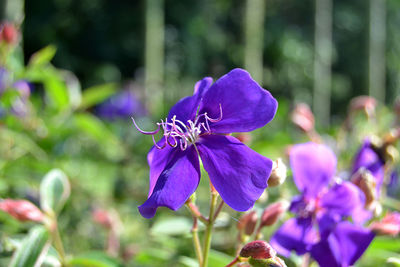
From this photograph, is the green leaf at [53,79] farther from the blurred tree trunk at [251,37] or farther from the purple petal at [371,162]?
the blurred tree trunk at [251,37]

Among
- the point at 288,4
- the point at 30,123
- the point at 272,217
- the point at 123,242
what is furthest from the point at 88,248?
the point at 288,4

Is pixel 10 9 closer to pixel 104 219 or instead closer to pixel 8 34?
pixel 8 34

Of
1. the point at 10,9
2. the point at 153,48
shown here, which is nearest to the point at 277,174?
the point at 10,9

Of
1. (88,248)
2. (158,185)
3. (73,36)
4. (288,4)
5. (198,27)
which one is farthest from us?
(288,4)

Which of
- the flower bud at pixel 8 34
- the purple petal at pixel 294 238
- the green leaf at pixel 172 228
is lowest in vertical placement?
the green leaf at pixel 172 228

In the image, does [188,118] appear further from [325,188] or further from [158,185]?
[325,188]

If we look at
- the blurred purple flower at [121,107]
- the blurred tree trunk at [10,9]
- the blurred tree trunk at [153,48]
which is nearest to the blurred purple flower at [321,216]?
the blurred tree trunk at [10,9]

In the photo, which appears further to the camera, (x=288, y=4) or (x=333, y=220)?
(x=288, y=4)

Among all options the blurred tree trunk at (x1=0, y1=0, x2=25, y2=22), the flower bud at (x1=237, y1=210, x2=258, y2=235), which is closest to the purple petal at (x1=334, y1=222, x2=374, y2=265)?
the flower bud at (x1=237, y1=210, x2=258, y2=235)
